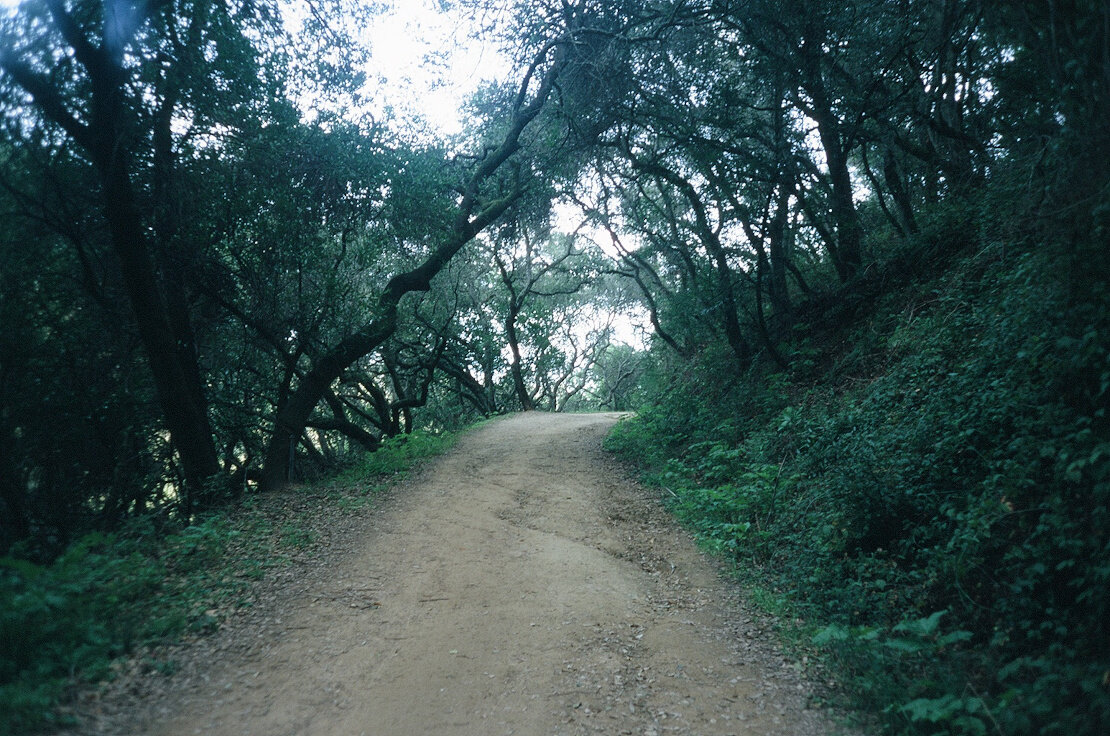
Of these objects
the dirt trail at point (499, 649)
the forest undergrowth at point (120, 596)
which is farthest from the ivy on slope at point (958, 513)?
the forest undergrowth at point (120, 596)

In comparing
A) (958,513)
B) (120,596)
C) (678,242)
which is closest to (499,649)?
(120,596)

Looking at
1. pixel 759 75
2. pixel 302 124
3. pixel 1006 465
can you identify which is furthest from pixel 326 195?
pixel 1006 465

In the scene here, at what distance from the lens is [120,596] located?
486 cm

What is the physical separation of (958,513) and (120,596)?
21.7 ft

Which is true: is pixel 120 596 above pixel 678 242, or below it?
below

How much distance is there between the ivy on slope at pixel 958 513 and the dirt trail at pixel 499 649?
68cm

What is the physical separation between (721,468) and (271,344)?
8.32m

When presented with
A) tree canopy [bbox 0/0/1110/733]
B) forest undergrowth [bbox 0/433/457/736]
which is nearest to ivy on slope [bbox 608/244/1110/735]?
tree canopy [bbox 0/0/1110/733]

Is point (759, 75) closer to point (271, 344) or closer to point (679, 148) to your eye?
point (679, 148)

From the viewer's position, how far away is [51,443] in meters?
8.22

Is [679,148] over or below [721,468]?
over

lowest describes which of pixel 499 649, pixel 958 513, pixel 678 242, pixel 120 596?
pixel 499 649

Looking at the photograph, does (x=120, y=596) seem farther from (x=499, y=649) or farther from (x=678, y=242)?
(x=678, y=242)

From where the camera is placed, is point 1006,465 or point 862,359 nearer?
point 1006,465
